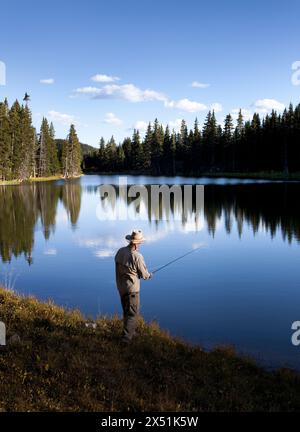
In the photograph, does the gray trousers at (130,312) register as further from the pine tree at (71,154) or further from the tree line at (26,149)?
the pine tree at (71,154)

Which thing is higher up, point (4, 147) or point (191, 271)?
point (4, 147)

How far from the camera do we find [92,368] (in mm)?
7320

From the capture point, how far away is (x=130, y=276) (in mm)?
8531

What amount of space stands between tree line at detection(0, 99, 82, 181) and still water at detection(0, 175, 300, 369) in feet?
157

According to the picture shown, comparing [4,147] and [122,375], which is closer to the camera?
[122,375]

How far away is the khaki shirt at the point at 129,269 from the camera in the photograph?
8523mm

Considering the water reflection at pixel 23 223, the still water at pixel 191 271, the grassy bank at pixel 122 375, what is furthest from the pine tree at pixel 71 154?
the grassy bank at pixel 122 375

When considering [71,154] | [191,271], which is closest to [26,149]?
[71,154]

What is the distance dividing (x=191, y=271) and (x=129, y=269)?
8886 mm

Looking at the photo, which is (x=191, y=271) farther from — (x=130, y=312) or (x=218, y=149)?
(x=218, y=149)

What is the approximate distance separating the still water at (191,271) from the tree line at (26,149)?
157 ft

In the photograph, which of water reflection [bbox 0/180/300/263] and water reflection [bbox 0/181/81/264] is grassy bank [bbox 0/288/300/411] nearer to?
water reflection [bbox 0/181/81/264]
